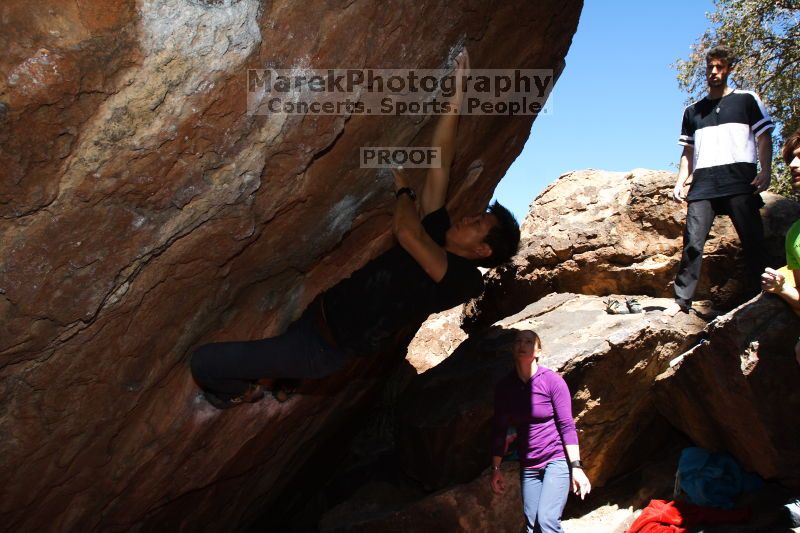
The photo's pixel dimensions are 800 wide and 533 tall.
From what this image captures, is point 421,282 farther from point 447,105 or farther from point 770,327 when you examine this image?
point 770,327

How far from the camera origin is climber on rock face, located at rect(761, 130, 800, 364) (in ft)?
12.3

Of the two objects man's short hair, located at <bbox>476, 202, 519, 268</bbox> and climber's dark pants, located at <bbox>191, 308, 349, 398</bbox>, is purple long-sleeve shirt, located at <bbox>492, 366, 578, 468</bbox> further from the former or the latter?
climber's dark pants, located at <bbox>191, 308, 349, 398</bbox>

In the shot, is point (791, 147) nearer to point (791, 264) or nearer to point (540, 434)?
point (791, 264)

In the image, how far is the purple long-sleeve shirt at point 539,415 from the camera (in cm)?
445

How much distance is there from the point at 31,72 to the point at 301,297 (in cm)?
262

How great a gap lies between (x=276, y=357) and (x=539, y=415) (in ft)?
6.66

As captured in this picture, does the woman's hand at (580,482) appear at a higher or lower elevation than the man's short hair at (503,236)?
lower

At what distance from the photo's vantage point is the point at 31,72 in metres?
2.21

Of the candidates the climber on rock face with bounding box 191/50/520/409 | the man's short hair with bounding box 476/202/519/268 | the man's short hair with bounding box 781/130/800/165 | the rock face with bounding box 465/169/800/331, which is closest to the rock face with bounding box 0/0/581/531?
the climber on rock face with bounding box 191/50/520/409

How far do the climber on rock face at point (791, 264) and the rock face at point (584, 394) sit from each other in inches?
62.9

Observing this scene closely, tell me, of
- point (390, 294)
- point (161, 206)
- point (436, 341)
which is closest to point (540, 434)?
point (390, 294)

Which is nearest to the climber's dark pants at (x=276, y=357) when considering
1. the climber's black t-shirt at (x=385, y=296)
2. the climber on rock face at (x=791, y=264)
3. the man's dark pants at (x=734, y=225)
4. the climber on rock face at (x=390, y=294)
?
the climber on rock face at (x=390, y=294)

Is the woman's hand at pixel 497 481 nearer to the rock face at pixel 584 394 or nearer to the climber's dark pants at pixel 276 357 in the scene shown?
the rock face at pixel 584 394

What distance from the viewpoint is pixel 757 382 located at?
4.79 metres
